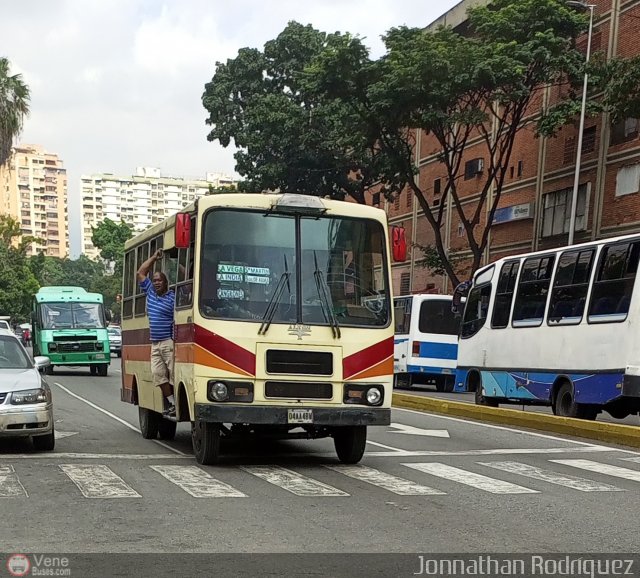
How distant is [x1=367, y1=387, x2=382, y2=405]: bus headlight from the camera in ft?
33.4

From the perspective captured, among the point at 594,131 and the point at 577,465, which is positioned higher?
the point at 594,131

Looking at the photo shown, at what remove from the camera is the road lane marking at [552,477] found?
30.5 feet

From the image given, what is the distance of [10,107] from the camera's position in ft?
128

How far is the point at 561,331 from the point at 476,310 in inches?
162

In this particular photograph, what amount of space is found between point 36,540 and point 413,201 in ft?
142

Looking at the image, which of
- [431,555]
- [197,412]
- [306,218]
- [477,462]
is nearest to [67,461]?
[197,412]

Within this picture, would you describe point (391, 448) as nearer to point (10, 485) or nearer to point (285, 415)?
point (285, 415)

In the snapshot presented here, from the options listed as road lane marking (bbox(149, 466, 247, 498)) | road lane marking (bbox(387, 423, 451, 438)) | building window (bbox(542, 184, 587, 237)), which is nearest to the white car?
road lane marking (bbox(149, 466, 247, 498))

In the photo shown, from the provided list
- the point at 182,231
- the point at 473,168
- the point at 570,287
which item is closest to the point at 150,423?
the point at 182,231

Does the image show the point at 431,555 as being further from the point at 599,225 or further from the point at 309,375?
the point at 599,225

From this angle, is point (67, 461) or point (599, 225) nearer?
point (67, 461)

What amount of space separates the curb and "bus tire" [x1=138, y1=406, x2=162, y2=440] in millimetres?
6047

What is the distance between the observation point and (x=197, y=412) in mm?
9812

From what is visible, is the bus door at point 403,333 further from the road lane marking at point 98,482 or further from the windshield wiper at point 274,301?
the road lane marking at point 98,482
